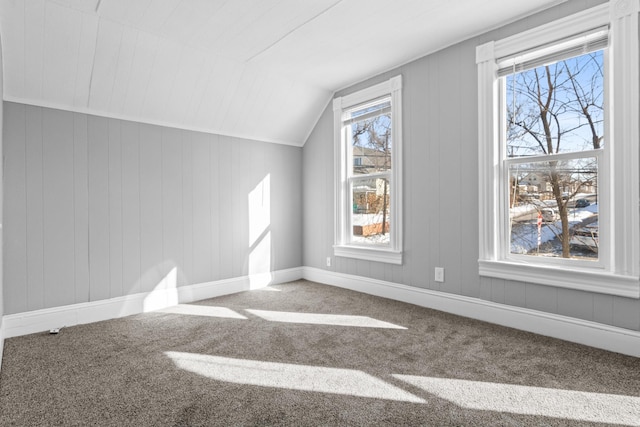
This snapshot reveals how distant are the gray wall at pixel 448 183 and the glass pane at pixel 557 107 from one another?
32cm

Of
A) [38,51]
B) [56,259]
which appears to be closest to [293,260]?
[56,259]

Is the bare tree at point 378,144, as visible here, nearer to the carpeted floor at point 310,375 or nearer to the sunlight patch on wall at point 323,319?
the sunlight patch on wall at point 323,319

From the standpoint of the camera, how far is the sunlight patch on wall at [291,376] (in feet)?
5.97

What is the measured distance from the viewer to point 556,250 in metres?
2.65

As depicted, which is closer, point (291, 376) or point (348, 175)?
point (291, 376)

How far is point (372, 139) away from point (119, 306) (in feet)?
10.1

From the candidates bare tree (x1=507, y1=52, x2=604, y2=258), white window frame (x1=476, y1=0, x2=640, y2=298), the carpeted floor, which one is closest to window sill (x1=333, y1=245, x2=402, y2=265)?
the carpeted floor

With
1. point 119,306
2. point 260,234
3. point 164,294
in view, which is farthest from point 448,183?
point 119,306

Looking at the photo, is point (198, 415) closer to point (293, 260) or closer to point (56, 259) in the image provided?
point (56, 259)

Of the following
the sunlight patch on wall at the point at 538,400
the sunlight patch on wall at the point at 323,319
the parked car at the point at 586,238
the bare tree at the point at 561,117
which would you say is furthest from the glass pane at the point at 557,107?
the sunlight patch on wall at the point at 323,319

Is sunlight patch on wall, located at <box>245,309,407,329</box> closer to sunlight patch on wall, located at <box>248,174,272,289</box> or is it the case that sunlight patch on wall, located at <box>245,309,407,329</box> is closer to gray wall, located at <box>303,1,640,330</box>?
gray wall, located at <box>303,1,640,330</box>

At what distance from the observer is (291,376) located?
2.00 meters

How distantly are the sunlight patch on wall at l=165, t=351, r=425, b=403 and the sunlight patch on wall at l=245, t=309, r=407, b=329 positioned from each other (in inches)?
32.5

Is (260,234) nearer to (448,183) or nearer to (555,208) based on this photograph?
(448,183)
